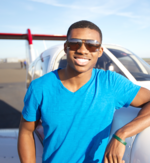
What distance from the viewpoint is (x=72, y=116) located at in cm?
125

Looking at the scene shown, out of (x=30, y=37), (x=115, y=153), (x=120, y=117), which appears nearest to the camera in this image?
(x=115, y=153)

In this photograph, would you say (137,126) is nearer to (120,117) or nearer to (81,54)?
(120,117)

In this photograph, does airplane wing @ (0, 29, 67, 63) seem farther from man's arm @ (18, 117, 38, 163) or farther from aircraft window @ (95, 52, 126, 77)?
man's arm @ (18, 117, 38, 163)

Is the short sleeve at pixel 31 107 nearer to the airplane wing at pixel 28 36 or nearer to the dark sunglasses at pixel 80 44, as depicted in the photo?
the dark sunglasses at pixel 80 44

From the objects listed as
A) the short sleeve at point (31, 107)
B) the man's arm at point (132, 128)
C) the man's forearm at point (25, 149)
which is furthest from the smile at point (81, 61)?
the man's forearm at point (25, 149)

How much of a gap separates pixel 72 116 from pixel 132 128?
451 mm

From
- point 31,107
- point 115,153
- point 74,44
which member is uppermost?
point 74,44

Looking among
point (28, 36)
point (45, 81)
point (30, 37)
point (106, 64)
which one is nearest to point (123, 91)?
point (45, 81)

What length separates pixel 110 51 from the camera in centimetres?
321

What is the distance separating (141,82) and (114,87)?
1.46 meters

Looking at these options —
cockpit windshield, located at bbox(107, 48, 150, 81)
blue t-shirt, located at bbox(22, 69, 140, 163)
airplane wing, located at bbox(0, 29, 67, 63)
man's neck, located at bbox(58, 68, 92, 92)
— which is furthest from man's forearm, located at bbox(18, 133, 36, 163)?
airplane wing, located at bbox(0, 29, 67, 63)

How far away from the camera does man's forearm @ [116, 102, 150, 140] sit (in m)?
1.18

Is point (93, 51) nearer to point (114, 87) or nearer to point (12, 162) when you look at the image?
point (114, 87)

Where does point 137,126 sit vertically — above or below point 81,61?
below
